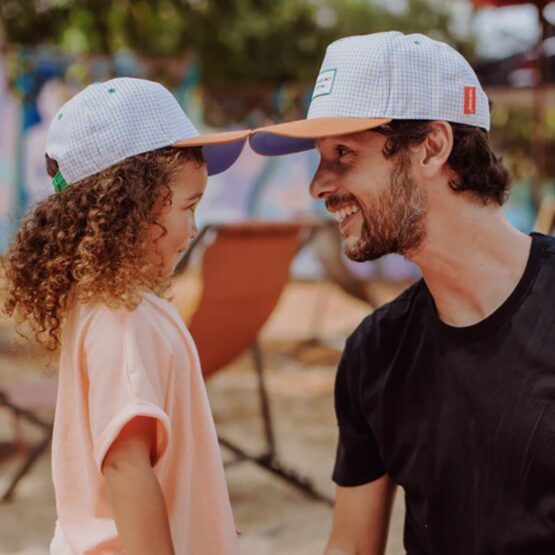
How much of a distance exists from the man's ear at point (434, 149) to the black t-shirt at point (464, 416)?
22 cm

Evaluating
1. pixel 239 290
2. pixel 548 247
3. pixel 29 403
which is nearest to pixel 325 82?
pixel 548 247

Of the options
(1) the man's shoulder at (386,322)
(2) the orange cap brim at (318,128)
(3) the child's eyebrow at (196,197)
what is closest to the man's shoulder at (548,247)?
(1) the man's shoulder at (386,322)

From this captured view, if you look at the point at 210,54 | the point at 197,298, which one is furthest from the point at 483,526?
the point at 210,54

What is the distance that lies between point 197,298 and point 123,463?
2.79 m

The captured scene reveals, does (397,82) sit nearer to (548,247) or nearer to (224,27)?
(548,247)

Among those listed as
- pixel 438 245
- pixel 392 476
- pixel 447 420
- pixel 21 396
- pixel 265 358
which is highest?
pixel 438 245

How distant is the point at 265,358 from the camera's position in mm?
7453

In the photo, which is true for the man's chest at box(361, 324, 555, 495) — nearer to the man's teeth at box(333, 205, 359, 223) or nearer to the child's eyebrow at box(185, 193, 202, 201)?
the man's teeth at box(333, 205, 359, 223)

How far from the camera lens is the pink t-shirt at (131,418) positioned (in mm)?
1410

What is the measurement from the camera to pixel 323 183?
1.67 m

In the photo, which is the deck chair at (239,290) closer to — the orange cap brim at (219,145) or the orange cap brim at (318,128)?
the orange cap brim at (219,145)

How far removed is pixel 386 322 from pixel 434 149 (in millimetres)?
324

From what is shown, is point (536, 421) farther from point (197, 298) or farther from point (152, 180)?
point (197, 298)

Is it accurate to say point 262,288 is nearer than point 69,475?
No
